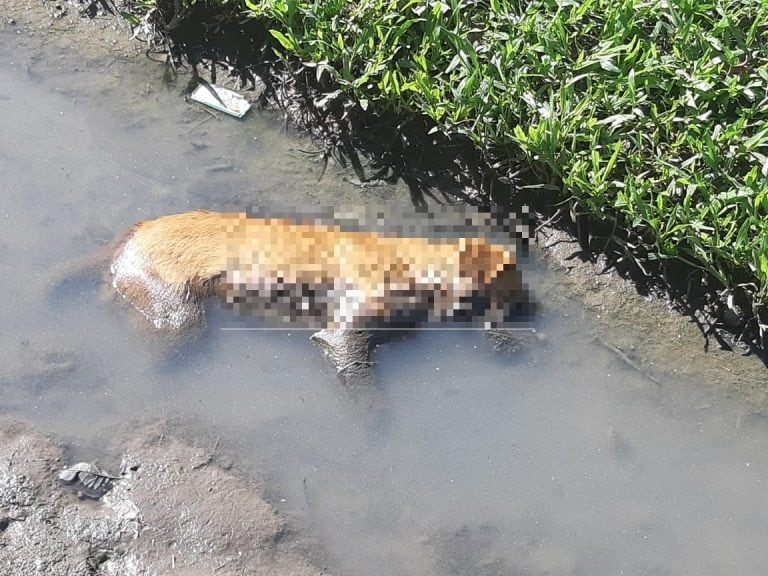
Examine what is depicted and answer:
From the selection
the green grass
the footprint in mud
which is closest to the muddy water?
the footprint in mud

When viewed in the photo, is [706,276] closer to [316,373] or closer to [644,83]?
[644,83]

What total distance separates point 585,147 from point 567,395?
1188 mm

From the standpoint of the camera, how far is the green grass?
160 inches

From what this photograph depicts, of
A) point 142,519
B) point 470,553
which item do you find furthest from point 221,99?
point 470,553

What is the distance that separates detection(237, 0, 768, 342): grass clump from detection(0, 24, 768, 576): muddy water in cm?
57

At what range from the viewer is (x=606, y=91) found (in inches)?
165

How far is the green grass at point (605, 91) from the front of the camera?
4.05 m

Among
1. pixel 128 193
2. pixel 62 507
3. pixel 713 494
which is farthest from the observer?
pixel 128 193

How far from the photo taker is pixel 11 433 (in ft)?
12.3

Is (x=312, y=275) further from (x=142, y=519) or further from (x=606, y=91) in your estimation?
(x=606, y=91)

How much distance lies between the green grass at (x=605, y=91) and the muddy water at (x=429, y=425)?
0.57 meters

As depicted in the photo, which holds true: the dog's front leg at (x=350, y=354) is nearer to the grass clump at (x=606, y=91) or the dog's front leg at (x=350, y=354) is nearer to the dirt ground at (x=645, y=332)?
the dirt ground at (x=645, y=332)

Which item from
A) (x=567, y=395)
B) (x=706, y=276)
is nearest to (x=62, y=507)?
(x=567, y=395)

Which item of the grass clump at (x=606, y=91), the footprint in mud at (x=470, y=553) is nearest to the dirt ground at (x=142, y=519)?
the footprint in mud at (x=470, y=553)
